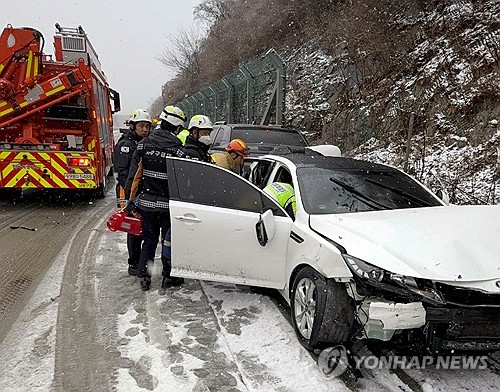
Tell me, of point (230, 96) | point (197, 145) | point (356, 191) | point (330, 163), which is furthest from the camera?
point (230, 96)

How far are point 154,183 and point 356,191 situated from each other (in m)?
1.99

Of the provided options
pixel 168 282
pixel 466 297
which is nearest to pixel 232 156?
pixel 168 282

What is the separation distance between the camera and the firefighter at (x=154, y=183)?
450 centimetres

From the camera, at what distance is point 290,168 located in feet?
14.2

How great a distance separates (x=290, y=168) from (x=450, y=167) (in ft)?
17.1

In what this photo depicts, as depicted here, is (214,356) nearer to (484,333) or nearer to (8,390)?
(8,390)

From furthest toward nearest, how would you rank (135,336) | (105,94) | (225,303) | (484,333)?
(105,94) → (225,303) → (135,336) → (484,333)

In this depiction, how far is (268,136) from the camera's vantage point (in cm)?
878

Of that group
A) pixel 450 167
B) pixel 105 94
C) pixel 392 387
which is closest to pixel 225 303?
pixel 392 387

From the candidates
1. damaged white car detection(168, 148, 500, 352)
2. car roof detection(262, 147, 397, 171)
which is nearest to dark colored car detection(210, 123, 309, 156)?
damaged white car detection(168, 148, 500, 352)

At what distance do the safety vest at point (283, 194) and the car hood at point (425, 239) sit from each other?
45cm

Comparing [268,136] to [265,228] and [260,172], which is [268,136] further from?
[265,228]

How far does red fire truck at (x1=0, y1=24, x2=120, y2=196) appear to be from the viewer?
8.70 metres

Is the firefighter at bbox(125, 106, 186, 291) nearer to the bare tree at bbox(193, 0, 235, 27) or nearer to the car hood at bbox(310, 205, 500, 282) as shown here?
the car hood at bbox(310, 205, 500, 282)
